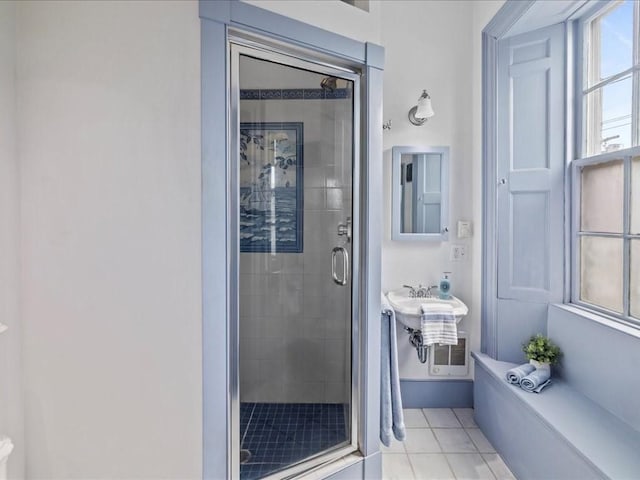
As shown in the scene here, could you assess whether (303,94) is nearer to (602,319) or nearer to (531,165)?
(531,165)

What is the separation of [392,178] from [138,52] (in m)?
1.65

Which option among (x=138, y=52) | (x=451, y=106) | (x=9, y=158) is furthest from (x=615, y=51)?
(x=9, y=158)

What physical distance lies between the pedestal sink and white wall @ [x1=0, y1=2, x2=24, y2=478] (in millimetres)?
1823

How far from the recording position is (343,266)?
5.49 ft

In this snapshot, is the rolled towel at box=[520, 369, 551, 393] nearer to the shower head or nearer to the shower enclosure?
the shower enclosure

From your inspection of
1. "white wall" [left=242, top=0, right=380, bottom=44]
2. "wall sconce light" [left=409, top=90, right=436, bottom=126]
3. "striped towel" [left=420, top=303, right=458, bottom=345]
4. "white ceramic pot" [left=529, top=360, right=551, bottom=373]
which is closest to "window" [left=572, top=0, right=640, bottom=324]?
"white ceramic pot" [left=529, top=360, right=551, bottom=373]

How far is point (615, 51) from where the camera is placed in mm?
1696

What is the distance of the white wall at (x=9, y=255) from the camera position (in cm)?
111

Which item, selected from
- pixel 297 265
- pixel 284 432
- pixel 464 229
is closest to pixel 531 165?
pixel 464 229

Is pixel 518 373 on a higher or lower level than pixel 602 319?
lower

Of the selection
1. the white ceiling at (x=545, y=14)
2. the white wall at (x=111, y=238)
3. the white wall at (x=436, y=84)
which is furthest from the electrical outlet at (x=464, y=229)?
the white wall at (x=111, y=238)

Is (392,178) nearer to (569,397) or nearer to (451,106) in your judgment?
(451,106)

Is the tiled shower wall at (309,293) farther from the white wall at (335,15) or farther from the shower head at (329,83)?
the white wall at (335,15)

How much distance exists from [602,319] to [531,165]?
0.94m
